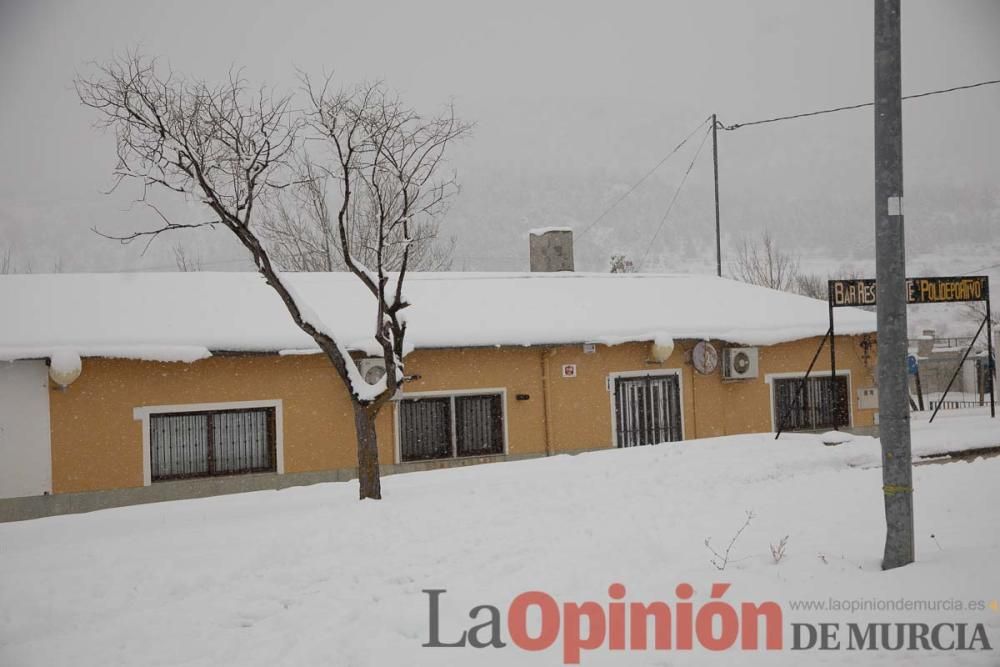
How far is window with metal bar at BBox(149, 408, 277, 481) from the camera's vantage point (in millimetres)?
12898

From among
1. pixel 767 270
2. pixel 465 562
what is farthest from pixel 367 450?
pixel 767 270

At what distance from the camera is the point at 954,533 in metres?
6.54

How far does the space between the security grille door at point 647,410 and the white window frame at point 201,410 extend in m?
6.57

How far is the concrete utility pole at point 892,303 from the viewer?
5.63 m

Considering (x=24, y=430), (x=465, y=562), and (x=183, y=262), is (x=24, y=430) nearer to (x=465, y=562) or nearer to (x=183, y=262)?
(x=465, y=562)

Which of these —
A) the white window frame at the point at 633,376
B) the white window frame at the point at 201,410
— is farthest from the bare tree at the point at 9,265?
the white window frame at the point at 633,376

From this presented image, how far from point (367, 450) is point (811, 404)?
36.5 ft

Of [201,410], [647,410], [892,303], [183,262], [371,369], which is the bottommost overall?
[647,410]

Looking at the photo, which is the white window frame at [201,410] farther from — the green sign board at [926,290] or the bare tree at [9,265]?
the green sign board at [926,290]

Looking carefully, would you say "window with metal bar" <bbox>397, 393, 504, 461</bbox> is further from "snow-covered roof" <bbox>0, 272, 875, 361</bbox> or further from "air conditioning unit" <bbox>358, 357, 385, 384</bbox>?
"snow-covered roof" <bbox>0, 272, 875, 361</bbox>

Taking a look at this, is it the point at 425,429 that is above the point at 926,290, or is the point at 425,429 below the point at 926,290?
below

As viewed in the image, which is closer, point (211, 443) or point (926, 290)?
point (926, 290)

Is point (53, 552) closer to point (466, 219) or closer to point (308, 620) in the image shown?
point (308, 620)

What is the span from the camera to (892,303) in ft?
18.6
